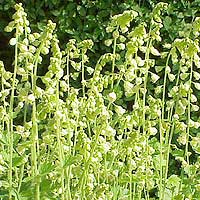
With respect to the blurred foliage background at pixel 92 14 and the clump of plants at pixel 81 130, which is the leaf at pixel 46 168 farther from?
the blurred foliage background at pixel 92 14

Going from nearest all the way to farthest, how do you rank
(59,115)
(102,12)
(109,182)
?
(59,115) < (109,182) < (102,12)

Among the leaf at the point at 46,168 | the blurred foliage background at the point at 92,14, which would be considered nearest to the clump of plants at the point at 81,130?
the leaf at the point at 46,168

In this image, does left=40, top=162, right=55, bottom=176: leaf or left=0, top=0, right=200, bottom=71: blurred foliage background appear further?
left=0, top=0, right=200, bottom=71: blurred foliage background

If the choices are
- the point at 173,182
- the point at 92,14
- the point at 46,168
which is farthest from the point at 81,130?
the point at 92,14

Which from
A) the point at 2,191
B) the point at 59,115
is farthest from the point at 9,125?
the point at 59,115

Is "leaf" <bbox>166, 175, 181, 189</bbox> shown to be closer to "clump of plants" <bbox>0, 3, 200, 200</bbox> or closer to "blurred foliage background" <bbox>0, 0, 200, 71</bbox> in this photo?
"clump of plants" <bbox>0, 3, 200, 200</bbox>

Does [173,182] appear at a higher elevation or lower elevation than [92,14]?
lower

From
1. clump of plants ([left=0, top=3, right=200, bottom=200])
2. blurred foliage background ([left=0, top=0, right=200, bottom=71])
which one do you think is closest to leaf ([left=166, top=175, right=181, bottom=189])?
clump of plants ([left=0, top=3, right=200, bottom=200])

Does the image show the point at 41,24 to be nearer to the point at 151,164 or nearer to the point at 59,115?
the point at 151,164

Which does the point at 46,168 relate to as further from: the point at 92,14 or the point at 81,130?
the point at 92,14

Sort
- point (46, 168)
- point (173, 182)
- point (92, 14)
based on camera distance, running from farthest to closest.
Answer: point (92, 14) < point (173, 182) < point (46, 168)

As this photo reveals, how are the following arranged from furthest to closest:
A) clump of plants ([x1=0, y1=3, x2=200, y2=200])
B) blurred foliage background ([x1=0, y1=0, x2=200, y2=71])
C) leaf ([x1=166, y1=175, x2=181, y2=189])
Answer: blurred foliage background ([x1=0, y1=0, x2=200, y2=71])
leaf ([x1=166, y1=175, x2=181, y2=189])
clump of plants ([x1=0, y1=3, x2=200, y2=200])

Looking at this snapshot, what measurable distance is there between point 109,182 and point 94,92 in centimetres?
37

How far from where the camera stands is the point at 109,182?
7.80 feet
